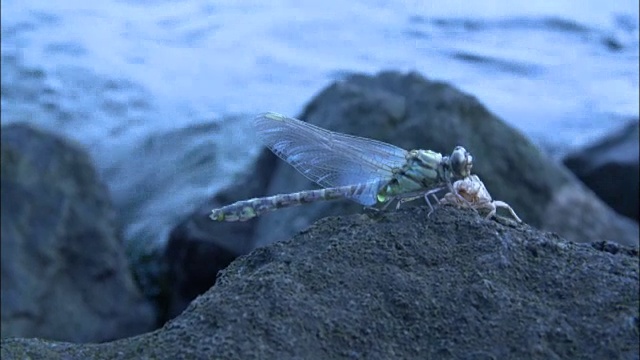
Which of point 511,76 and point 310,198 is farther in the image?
point 511,76

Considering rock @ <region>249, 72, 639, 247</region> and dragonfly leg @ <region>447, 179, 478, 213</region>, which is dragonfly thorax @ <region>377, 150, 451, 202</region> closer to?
dragonfly leg @ <region>447, 179, 478, 213</region>

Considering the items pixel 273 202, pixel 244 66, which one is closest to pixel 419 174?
pixel 273 202

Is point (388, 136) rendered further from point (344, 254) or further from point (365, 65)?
point (365, 65)

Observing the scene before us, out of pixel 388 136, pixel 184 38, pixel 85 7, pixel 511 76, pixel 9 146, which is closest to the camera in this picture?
pixel 388 136

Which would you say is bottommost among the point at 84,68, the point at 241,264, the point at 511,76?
the point at 84,68

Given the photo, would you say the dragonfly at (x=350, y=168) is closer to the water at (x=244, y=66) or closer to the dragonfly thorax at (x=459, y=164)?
the dragonfly thorax at (x=459, y=164)

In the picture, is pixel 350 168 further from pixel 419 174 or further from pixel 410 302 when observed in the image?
pixel 410 302

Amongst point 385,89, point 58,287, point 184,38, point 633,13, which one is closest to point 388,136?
point 385,89

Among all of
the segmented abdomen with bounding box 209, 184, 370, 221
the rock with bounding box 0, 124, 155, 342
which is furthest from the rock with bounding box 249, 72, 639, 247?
the segmented abdomen with bounding box 209, 184, 370, 221
